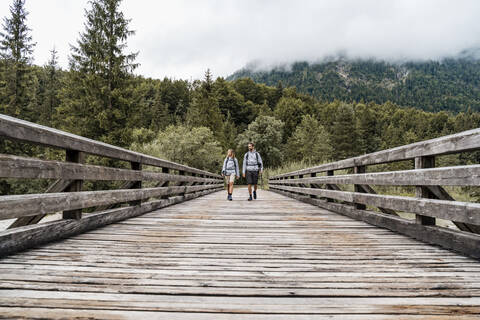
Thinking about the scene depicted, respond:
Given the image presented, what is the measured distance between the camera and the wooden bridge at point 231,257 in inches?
61.4

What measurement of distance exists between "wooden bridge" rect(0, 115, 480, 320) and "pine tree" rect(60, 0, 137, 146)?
66.0 ft

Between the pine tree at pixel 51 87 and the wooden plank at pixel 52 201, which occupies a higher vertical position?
the pine tree at pixel 51 87

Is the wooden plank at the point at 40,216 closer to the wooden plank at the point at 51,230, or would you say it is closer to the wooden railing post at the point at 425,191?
the wooden plank at the point at 51,230

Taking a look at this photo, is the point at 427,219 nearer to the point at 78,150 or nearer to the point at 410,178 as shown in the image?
the point at 410,178

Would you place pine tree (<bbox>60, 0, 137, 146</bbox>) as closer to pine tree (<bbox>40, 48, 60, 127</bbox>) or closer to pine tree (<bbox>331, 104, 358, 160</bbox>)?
pine tree (<bbox>40, 48, 60, 127</bbox>)

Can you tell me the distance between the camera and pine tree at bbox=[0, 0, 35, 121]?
1009 inches

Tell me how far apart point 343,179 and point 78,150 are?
4308 mm

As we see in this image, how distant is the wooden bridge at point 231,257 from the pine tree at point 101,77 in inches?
792

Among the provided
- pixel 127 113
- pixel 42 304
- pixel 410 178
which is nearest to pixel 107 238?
pixel 42 304

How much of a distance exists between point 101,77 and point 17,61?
1107cm

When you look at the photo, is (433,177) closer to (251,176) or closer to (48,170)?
(48,170)

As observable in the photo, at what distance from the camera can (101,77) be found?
22234mm

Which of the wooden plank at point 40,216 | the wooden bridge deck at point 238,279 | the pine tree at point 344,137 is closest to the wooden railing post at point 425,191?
the wooden bridge deck at point 238,279

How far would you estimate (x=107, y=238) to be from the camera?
305 cm
